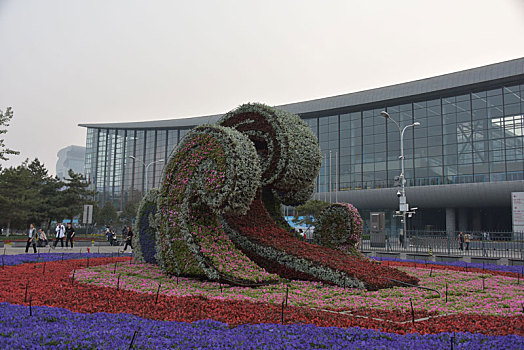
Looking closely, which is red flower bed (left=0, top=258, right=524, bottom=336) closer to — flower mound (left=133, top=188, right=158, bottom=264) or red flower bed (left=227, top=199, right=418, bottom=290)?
red flower bed (left=227, top=199, right=418, bottom=290)

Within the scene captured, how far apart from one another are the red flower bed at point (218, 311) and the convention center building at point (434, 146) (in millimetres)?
26690

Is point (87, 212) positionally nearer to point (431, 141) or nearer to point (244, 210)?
point (244, 210)

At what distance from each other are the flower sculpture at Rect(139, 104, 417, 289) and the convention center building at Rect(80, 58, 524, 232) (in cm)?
2339

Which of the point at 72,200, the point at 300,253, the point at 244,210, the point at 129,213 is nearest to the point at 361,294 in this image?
the point at 300,253

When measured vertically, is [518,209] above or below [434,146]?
below

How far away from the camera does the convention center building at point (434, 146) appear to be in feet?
125

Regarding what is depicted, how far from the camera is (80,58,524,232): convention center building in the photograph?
3825 cm

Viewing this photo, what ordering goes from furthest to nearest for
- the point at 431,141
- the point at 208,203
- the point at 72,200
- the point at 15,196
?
1. the point at 431,141
2. the point at 72,200
3. the point at 15,196
4. the point at 208,203

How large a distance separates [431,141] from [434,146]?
2.01 feet

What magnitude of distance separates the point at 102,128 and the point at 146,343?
2788 inches

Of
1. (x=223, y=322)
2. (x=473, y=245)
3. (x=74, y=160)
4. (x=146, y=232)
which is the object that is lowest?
(x=223, y=322)

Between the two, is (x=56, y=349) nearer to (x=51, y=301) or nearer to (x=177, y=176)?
(x=51, y=301)

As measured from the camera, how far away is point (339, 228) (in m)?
12.3

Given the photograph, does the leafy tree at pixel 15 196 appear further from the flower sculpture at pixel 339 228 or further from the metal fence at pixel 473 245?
the flower sculpture at pixel 339 228
